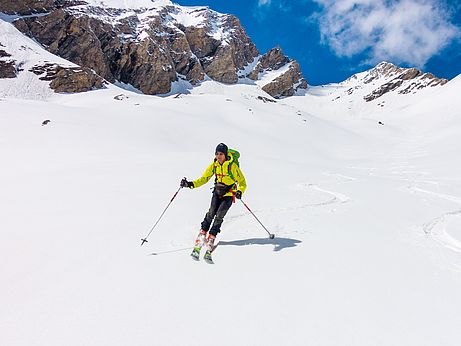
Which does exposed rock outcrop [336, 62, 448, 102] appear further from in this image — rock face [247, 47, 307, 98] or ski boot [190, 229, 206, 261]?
ski boot [190, 229, 206, 261]

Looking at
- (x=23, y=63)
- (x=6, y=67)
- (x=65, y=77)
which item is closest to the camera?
(x=6, y=67)

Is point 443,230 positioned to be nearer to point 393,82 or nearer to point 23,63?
point 23,63

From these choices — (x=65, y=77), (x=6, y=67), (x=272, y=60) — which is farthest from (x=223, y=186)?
(x=272, y=60)

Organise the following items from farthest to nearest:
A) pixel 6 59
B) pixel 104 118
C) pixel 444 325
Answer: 1. pixel 6 59
2. pixel 104 118
3. pixel 444 325

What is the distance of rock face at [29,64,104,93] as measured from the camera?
65312 millimetres

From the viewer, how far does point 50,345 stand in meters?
3.05

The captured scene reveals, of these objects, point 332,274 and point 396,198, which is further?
point 396,198

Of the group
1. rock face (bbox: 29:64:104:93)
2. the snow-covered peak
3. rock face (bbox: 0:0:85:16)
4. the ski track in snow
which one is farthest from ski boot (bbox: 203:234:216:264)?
the snow-covered peak

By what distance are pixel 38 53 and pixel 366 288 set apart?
3371 inches

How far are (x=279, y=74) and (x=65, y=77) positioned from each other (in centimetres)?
11317

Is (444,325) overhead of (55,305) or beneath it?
overhead

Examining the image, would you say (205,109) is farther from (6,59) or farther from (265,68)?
(265,68)

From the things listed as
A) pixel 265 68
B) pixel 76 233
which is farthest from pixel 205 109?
pixel 265 68

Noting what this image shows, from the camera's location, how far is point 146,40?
10412 cm
